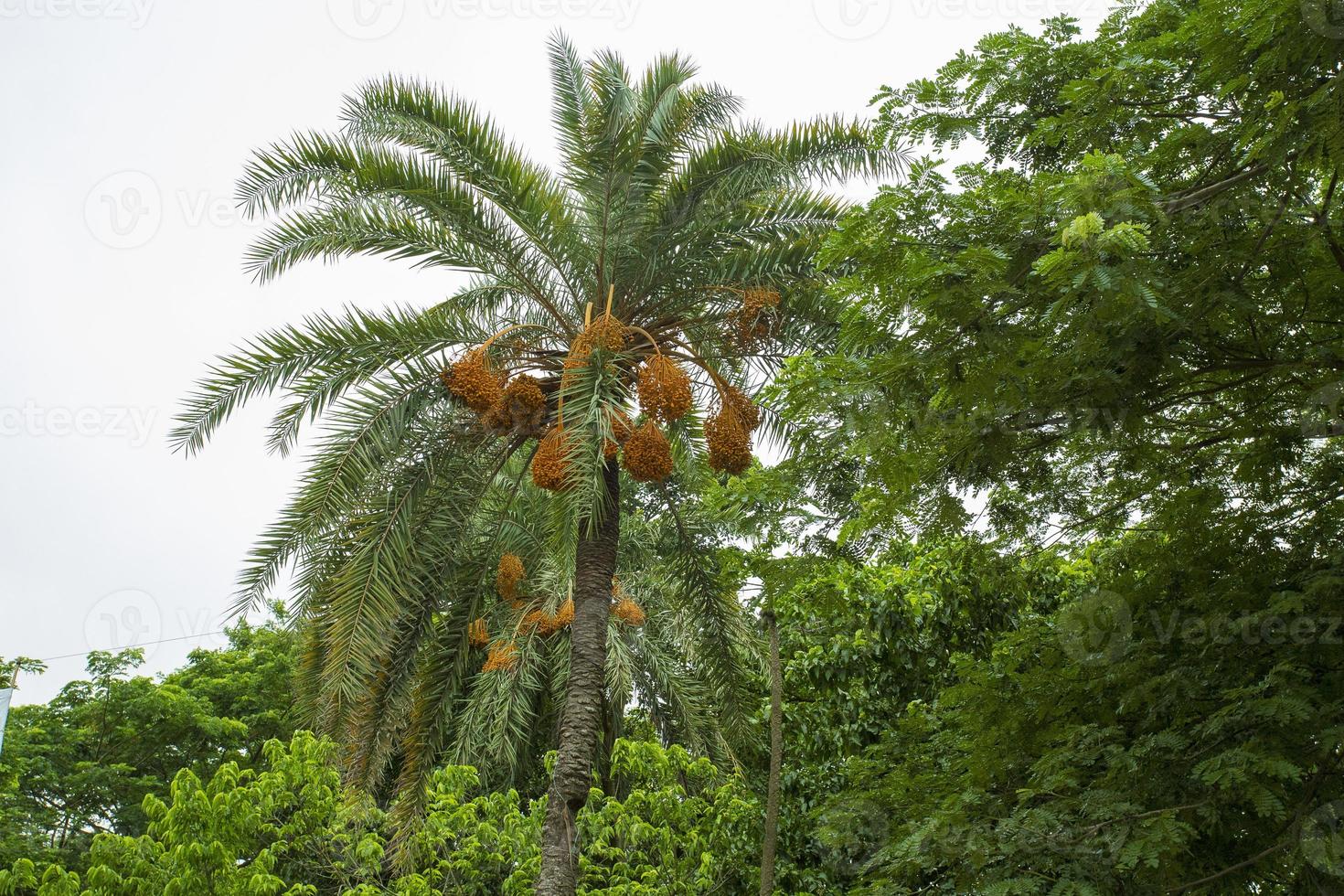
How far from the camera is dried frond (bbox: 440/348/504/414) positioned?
833 cm

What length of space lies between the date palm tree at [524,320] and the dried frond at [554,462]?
0.14 feet

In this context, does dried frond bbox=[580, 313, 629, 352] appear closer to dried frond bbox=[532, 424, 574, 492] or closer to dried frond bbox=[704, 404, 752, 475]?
dried frond bbox=[532, 424, 574, 492]

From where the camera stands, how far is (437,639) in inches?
440

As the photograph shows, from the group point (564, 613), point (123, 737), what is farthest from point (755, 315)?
point (123, 737)

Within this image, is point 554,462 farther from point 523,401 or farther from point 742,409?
point 742,409

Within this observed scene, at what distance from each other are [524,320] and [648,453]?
2787mm

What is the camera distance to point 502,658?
14.5 meters

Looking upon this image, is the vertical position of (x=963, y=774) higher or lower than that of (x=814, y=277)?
lower

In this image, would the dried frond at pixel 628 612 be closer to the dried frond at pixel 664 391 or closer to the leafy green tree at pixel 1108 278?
the dried frond at pixel 664 391

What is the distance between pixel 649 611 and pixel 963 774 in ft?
31.5

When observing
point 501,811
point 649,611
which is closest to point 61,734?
point 649,611

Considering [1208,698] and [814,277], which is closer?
[1208,698]

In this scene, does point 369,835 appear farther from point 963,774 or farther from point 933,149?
point 933,149

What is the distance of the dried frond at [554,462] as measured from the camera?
27.2ft
